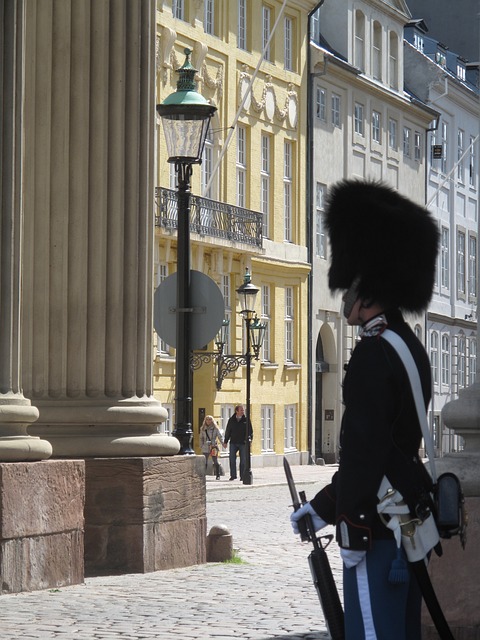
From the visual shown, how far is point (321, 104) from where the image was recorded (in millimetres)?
51656

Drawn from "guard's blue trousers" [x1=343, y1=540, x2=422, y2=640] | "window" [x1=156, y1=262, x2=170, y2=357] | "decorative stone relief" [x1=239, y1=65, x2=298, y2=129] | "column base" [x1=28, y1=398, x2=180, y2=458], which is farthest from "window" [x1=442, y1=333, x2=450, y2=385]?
"guard's blue trousers" [x1=343, y1=540, x2=422, y2=640]

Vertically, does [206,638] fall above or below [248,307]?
below

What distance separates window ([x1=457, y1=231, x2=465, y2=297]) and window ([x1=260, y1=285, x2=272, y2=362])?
19168 millimetres

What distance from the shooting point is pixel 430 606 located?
609cm

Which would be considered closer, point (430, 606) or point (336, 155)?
point (430, 606)

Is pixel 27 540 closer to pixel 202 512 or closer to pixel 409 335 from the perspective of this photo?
pixel 202 512

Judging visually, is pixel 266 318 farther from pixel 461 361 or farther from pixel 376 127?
pixel 461 361

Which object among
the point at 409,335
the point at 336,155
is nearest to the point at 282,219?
the point at 336,155

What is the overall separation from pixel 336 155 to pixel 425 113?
8.68 metres

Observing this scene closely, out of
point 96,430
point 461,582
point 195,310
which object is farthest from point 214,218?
point 461,582

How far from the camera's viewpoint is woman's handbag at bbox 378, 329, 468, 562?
6.02 meters

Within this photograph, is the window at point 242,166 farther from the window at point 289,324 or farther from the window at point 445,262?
the window at point 445,262

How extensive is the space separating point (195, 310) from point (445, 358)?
1972 inches

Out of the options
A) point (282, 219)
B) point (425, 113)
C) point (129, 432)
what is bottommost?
point (129, 432)
